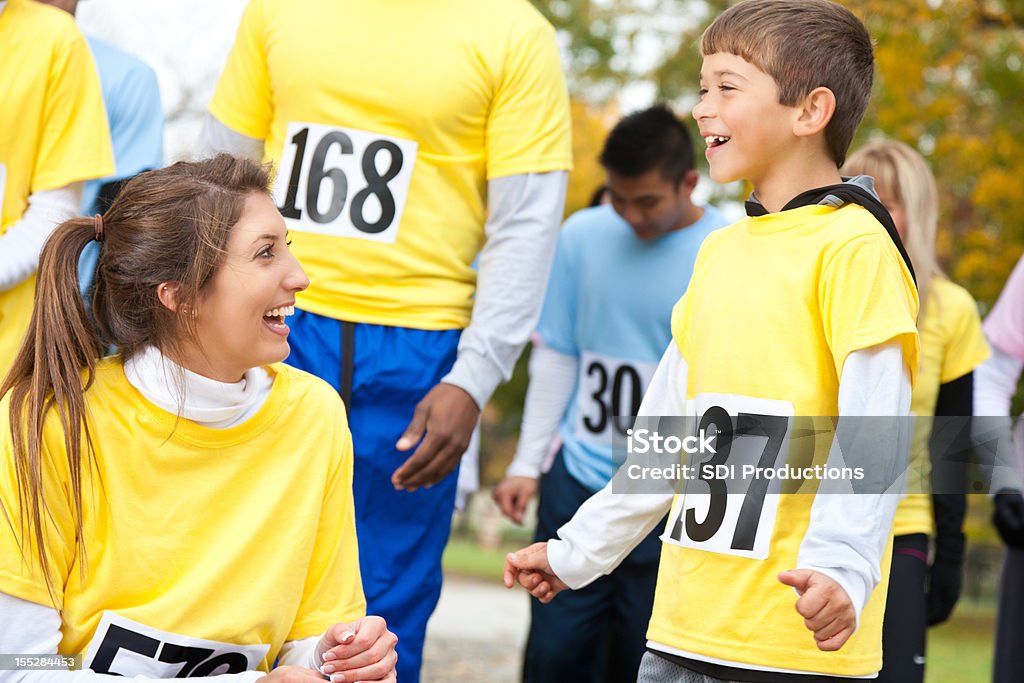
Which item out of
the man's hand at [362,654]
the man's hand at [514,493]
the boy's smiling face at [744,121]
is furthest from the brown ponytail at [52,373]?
the man's hand at [514,493]

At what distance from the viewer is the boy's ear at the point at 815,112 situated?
2.71m

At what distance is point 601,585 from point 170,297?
2273 millimetres

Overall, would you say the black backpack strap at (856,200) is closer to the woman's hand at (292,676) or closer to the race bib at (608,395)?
the woman's hand at (292,676)

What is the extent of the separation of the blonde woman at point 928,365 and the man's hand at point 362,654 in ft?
7.17

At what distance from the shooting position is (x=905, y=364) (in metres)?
2.46

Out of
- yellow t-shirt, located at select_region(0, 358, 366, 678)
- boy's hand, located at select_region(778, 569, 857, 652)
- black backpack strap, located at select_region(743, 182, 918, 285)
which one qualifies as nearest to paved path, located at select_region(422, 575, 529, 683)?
yellow t-shirt, located at select_region(0, 358, 366, 678)

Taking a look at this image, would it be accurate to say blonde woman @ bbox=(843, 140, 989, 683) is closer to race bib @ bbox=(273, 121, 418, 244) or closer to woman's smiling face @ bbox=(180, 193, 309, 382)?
race bib @ bbox=(273, 121, 418, 244)

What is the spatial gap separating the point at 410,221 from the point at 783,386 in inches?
50.8

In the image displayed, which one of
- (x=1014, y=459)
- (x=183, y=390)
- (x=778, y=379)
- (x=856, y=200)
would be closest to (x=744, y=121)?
(x=856, y=200)

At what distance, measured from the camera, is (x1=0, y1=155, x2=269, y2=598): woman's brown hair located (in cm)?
251

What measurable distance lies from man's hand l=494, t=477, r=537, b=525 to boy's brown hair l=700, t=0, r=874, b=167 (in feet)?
7.56

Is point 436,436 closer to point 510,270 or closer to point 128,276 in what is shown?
point 510,270

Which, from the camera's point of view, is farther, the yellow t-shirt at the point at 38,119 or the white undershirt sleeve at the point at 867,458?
the yellow t-shirt at the point at 38,119

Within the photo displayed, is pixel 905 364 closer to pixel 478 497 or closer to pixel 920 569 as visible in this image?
pixel 920 569
